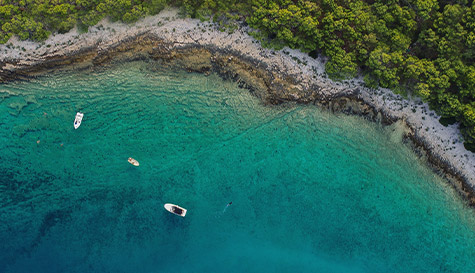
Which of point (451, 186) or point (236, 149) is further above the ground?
point (451, 186)

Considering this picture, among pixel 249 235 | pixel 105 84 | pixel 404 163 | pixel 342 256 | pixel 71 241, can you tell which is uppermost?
pixel 404 163

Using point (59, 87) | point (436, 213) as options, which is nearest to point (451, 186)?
point (436, 213)

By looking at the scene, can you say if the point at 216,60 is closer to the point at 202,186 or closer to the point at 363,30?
the point at 202,186

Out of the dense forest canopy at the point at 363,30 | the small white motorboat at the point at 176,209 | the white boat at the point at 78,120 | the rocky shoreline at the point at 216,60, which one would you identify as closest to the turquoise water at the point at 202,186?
the white boat at the point at 78,120

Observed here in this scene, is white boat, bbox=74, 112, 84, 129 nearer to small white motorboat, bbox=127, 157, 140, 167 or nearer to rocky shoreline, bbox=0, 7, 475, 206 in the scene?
rocky shoreline, bbox=0, 7, 475, 206

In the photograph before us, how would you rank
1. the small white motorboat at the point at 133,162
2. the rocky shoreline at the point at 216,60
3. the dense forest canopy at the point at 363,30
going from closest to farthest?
the dense forest canopy at the point at 363,30 < the rocky shoreline at the point at 216,60 < the small white motorboat at the point at 133,162

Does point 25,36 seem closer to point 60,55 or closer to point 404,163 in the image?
point 60,55

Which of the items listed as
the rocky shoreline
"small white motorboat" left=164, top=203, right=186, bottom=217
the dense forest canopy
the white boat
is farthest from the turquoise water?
the dense forest canopy

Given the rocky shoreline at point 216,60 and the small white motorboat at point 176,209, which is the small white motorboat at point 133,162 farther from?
the rocky shoreline at point 216,60
